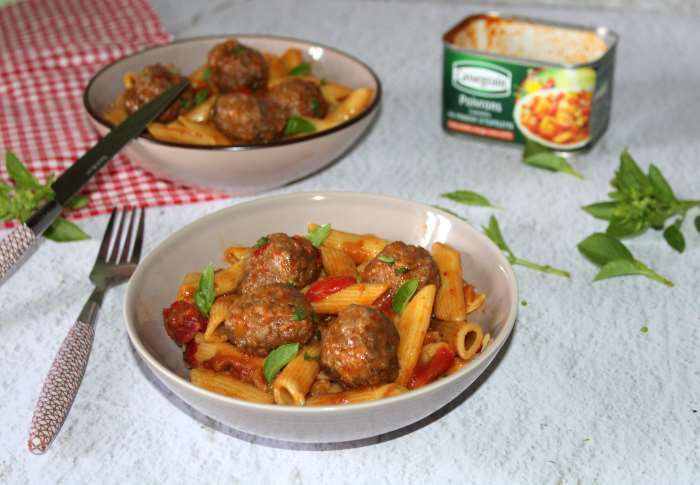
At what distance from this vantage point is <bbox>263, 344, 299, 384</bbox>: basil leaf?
1.33 m

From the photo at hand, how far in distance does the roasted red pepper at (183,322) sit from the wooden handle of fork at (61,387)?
0.17m

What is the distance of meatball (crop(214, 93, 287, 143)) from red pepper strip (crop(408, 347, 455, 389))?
31.9 inches

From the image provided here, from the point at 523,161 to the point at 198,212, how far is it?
0.84m

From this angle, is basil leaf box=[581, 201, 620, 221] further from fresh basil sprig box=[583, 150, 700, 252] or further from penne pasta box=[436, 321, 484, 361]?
penne pasta box=[436, 321, 484, 361]

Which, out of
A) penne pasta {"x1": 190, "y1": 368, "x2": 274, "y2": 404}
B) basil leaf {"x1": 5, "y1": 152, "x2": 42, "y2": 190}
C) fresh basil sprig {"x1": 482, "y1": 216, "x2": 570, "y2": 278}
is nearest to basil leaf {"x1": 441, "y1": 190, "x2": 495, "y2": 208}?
fresh basil sprig {"x1": 482, "y1": 216, "x2": 570, "y2": 278}

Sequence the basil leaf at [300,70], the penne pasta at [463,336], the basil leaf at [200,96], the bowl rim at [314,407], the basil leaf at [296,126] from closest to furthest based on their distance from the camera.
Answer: the bowl rim at [314,407], the penne pasta at [463,336], the basil leaf at [296,126], the basil leaf at [200,96], the basil leaf at [300,70]

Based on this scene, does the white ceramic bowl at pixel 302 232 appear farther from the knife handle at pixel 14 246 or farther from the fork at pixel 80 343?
the knife handle at pixel 14 246

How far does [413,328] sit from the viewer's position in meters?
1.39

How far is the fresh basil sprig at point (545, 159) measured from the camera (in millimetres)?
2150

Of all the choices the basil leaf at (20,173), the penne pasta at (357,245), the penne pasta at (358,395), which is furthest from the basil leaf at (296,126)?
the penne pasta at (358,395)

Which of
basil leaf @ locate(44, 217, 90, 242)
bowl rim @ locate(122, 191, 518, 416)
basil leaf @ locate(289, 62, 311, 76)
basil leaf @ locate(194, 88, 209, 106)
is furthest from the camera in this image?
basil leaf @ locate(289, 62, 311, 76)

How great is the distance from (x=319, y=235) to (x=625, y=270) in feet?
2.09

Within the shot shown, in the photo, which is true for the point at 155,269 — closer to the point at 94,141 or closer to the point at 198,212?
the point at 198,212

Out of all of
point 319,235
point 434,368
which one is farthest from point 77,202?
point 434,368
